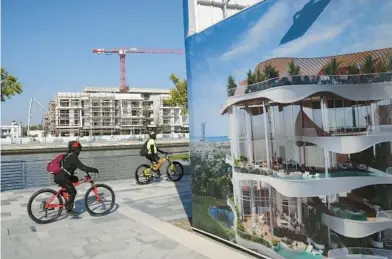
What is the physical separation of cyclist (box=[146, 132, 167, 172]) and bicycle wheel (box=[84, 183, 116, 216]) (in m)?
3.81

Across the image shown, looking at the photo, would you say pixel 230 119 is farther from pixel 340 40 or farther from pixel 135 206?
pixel 135 206

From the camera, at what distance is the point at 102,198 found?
29.0 ft

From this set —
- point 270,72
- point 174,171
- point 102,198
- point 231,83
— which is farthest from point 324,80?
point 174,171

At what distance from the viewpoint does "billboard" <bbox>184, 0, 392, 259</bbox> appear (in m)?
3.61

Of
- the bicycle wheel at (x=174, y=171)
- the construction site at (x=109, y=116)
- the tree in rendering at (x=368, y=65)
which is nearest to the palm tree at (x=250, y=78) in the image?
the tree in rendering at (x=368, y=65)

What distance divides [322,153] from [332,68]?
87 centimetres

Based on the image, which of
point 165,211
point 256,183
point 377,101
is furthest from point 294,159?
point 165,211

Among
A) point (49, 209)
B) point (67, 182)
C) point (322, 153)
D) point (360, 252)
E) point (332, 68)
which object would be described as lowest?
point (49, 209)

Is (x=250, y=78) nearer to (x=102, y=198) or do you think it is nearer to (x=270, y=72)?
(x=270, y=72)

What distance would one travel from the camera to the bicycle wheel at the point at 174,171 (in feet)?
45.1

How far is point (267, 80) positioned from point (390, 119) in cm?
148

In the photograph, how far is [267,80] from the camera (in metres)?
4.57

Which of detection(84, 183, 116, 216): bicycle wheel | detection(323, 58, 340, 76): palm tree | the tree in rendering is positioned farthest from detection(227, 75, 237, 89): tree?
detection(84, 183, 116, 216): bicycle wheel

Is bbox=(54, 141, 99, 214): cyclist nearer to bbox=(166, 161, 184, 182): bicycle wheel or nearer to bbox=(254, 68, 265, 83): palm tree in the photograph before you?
bbox=(254, 68, 265, 83): palm tree
